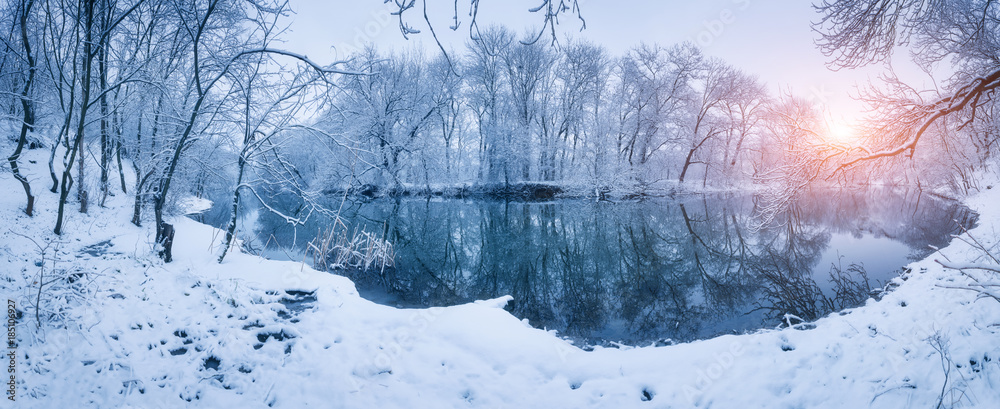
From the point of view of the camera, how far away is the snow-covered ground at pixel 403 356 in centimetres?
303

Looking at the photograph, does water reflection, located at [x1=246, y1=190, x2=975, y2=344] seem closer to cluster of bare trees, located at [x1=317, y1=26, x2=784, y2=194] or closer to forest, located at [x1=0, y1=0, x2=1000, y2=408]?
forest, located at [x1=0, y1=0, x2=1000, y2=408]

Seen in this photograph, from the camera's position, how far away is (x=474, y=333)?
4199 millimetres

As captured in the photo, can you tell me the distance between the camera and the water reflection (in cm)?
621

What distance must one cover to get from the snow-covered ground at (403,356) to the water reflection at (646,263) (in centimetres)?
153

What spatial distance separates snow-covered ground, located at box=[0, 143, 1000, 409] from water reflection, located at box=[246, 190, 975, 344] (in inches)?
60.4

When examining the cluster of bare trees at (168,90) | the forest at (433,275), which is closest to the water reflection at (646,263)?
the forest at (433,275)

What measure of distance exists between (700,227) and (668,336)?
996 centimetres

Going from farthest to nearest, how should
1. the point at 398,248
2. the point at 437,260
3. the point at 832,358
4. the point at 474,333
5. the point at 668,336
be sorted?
the point at 398,248 → the point at 437,260 → the point at 668,336 → the point at 474,333 → the point at 832,358

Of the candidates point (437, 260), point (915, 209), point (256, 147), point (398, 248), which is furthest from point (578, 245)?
point (915, 209)

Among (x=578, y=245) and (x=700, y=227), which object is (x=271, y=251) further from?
(x=700, y=227)

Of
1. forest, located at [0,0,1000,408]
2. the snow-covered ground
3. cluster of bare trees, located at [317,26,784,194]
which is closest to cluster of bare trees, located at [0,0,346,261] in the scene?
forest, located at [0,0,1000,408]

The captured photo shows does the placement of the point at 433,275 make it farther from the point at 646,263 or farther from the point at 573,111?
the point at 573,111

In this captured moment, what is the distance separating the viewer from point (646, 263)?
940cm

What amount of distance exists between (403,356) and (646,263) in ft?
24.0
